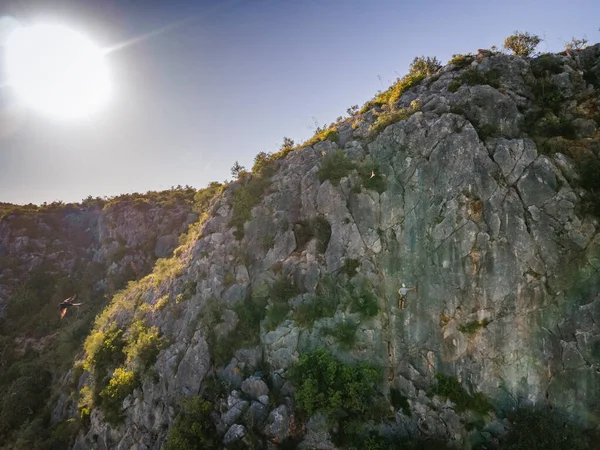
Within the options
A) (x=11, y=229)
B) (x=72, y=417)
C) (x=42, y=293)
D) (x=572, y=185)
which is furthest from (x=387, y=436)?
(x=11, y=229)

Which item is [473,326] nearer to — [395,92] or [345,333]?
[345,333]

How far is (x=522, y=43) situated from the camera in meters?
26.2

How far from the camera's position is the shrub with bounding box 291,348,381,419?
19.1 m

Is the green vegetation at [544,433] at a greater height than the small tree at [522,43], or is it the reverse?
the small tree at [522,43]

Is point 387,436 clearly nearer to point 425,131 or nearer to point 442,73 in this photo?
point 425,131

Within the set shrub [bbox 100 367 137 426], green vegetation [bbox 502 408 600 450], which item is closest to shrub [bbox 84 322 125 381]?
shrub [bbox 100 367 137 426]

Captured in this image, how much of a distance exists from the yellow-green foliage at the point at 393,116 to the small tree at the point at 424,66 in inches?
227

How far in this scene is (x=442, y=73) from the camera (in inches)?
1058

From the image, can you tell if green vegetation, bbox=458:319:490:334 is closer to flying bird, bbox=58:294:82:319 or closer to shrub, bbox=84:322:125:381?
shrub, bbox=84:322:125:381

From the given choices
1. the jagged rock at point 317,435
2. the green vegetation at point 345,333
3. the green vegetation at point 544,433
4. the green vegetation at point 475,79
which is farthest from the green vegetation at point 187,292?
the green vegetation at point 475,79

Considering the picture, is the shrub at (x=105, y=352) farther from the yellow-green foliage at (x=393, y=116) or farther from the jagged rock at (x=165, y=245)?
the yellow-green foliage at (x=393, y=116)

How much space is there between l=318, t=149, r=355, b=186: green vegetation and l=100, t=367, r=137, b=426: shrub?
2116cm

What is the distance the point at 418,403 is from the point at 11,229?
236 ft

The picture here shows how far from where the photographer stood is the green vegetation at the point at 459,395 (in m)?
18.7
